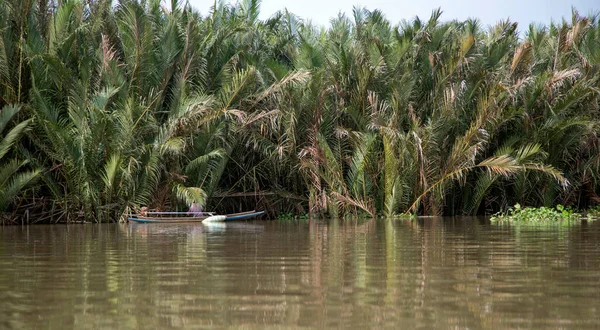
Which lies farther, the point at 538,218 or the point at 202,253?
the point at 538,218

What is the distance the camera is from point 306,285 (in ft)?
21.2

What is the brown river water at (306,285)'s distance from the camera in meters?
4.82

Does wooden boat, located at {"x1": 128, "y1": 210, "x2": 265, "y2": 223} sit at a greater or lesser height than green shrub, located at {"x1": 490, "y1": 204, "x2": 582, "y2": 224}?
greater

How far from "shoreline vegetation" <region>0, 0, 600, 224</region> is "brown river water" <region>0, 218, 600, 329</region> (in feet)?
30.0

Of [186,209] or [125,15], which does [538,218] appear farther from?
[125,15]

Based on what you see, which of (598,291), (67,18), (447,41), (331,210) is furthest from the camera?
(447,41)

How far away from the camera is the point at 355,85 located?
75.7 feet

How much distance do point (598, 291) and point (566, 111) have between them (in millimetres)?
18079

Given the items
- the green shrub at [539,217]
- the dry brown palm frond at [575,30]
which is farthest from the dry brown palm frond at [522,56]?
the green shrub at [539,217]

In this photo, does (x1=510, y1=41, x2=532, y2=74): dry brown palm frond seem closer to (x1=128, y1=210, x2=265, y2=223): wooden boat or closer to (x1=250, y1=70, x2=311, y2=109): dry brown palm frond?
(x1=250, y1=70, x2=311, y2=109): dry brown palm frond

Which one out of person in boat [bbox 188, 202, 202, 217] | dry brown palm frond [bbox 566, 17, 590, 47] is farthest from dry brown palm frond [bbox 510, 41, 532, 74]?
person in boat [bbox 188, 202, 202, 217]

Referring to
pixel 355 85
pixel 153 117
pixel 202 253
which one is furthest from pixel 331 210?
pixel 202 253

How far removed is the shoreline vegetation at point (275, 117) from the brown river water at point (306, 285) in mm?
9142

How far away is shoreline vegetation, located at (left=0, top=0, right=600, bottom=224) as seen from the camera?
66.6ft
